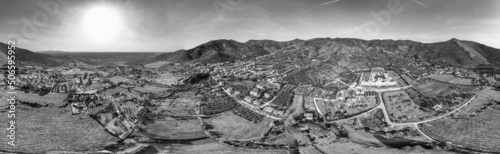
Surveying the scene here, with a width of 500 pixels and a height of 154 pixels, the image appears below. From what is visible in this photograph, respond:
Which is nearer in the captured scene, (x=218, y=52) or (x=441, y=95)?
(x=441, y=95)

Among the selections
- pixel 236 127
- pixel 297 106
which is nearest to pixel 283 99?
pixel 297 106

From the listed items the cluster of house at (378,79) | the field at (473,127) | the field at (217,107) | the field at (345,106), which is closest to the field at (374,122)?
the field at (345,106)

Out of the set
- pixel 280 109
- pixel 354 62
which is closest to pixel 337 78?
pixel 354 62

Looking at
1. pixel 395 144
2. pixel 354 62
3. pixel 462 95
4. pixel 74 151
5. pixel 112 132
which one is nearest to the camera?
pixel 74 151

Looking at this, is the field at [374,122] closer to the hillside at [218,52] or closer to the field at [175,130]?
the field at [175,130]

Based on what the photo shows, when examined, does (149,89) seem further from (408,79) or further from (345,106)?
(408,79)

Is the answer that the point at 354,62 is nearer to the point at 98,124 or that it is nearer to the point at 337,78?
the point at 337,78

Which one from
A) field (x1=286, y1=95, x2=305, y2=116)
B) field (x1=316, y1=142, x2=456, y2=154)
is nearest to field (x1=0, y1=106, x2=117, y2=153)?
field (x1=316, y1=142, x2=456, y2=154)
